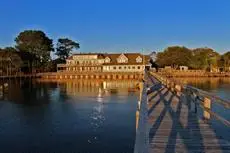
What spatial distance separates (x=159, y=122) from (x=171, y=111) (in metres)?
2.65

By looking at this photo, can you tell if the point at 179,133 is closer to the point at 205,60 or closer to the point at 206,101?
the point at 206,101

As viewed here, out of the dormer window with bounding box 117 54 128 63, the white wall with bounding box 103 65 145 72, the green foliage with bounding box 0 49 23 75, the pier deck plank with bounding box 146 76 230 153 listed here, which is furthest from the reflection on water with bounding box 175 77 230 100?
the green foliage with bounding box 0 49 23 75

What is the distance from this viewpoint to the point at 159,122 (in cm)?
1017

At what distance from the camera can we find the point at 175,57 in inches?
4405

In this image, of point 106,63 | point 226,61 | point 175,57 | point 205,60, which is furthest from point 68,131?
point 226,61

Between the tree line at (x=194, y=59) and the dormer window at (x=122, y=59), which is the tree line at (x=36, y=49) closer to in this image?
the dormer window at (x=122, y=59)

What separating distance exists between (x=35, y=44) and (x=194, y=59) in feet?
200

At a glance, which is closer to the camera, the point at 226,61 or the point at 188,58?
the point at 226,61

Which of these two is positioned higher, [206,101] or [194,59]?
[194,59]

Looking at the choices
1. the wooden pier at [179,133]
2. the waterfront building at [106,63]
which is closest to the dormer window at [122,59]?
the waterfront building at [106,63]

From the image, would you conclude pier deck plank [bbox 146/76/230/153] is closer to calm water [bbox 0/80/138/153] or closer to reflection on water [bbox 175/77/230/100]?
calm water [bbox 0/80/138/153]

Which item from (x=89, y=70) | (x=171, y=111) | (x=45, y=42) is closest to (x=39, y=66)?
(x=45, y=42)

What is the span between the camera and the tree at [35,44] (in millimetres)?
103125

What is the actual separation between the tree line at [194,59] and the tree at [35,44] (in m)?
45.2
